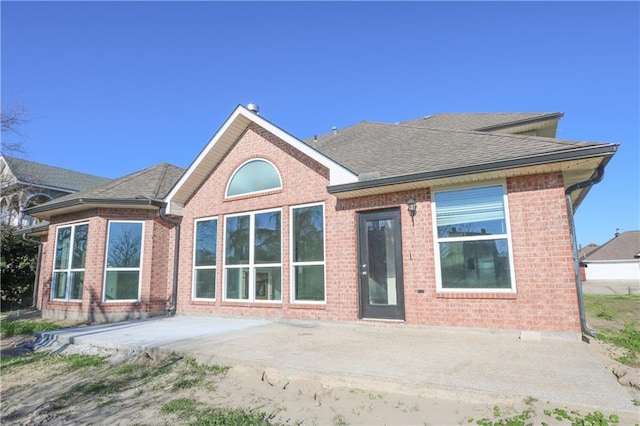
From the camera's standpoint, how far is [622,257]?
36.8 meters

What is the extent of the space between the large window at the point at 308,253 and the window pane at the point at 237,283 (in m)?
1.56

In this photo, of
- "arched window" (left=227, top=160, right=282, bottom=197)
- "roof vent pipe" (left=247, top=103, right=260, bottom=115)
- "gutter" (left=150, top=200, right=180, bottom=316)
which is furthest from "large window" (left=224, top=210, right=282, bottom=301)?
"roof vent pipe" (left=247, top=103, right=260, bottom=115)

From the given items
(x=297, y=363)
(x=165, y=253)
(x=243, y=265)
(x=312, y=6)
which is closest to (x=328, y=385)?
(x=297, y=363)

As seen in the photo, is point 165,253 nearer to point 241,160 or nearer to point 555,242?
point 241,160

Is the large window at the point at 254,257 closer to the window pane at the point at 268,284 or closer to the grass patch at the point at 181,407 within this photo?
the window pane at the point at 268,284

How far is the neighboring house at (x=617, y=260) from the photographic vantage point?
3600 cm

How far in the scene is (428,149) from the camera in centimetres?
802

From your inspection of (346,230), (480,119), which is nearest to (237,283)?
(346,230)

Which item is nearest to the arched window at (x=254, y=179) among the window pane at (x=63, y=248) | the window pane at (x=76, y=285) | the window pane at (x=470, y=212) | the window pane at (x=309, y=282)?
the window pane at (x=309, y=282)

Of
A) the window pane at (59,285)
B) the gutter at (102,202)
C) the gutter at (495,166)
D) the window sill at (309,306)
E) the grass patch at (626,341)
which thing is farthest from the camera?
the window pane at (59,285)

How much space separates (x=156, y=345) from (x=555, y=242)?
7.04 m

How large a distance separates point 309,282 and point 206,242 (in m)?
3.73

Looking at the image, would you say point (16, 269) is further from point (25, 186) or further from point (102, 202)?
point (102, 202)

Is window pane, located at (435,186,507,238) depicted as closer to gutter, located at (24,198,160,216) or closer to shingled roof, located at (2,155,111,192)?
gutter, located at (24,198,160,216)
